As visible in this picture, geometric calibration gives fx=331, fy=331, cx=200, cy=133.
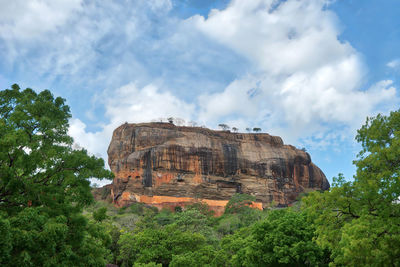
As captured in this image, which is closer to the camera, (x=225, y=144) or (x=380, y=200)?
(x=380, y=200)

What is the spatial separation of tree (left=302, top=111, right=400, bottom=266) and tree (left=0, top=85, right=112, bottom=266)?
26.3 ft

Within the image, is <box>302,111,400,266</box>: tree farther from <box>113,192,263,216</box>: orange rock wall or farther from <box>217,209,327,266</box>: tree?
<box>113,192,263,216</box>: orange rock wall

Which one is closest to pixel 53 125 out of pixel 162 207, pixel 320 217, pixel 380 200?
pixel 320 217

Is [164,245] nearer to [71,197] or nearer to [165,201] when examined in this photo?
[71,197]

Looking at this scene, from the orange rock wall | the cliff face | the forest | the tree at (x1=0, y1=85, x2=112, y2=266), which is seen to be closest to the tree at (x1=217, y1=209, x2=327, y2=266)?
the forest

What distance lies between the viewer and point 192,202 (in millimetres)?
62125

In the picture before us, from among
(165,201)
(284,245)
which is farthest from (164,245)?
(165,201)

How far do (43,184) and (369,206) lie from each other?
35.3 ft

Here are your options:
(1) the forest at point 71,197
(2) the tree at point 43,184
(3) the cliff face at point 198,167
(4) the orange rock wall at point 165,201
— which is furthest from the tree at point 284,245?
(3) the cliff face at point 198,167

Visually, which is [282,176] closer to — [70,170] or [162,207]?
[162,207]

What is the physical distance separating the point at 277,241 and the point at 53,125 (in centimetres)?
1199

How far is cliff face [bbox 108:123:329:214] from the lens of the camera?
62625 millimetres

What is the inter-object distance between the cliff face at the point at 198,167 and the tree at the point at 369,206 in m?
51.4

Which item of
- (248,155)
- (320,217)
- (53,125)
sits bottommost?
(320,217)
